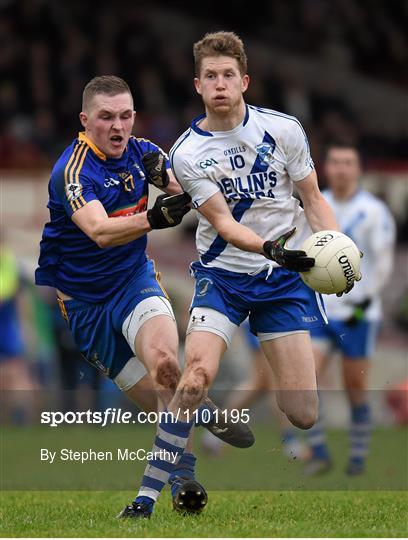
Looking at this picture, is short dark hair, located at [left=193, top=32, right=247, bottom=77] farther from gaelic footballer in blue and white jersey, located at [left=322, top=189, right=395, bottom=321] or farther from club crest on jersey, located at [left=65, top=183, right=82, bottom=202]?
gaelic footballer in blue and white jersey, located at [left=322, top=189, right=395, bottom=321]

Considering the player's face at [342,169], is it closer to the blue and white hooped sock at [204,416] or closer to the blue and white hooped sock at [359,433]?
the blue and white hooped sock at [359,433]

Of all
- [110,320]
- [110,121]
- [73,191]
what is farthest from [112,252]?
[110,121]

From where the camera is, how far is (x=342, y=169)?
1191cm

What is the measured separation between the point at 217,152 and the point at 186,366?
4.09 feet

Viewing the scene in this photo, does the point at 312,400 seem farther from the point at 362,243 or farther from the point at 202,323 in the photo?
the point at 362,243

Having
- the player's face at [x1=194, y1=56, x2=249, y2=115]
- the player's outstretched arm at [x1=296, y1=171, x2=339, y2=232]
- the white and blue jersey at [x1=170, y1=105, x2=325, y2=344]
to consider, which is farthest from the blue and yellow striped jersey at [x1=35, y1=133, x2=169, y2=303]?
the player's outstretched arm at [x1=296, y1=171, x2=339, y2=232]

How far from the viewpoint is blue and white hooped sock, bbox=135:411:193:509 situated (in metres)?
7.20

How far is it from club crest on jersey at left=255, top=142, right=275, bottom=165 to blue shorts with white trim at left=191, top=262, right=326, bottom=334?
65 centimetres

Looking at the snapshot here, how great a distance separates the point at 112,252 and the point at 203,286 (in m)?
0.66

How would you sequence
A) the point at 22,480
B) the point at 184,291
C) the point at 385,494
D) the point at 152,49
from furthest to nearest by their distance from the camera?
the point at 152,49
the point at 184,291
the point at 22,480
the point at 385,494

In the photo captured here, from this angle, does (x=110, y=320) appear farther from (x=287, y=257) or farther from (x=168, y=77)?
(x=168, y=77)

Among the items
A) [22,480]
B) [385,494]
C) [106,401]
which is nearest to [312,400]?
[385,494]

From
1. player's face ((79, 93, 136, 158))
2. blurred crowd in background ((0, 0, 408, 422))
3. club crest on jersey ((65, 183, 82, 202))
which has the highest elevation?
blurred crowd in background ((0, 0, 408, 422))

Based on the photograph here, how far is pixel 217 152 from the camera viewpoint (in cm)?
769
